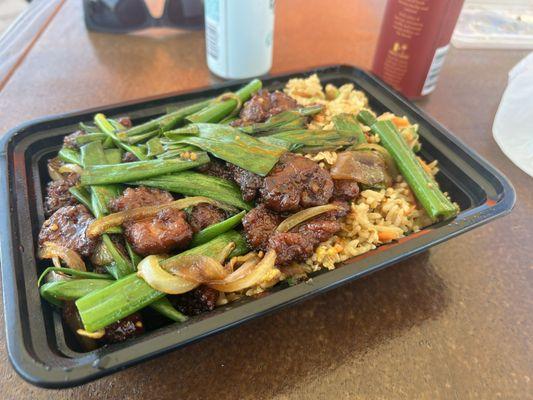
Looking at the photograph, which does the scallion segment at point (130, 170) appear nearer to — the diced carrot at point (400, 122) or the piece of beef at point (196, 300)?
the piece of beef at point (196, 300)

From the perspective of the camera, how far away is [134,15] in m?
2.81

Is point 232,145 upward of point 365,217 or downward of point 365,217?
upward

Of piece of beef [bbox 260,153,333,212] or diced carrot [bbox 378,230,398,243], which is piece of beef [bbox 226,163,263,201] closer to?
piece of beef [bbox 260,153,333,212]

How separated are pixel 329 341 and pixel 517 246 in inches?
37.0

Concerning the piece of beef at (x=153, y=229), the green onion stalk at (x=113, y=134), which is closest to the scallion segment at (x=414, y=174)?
the piece of beef at (x=153, y=229)

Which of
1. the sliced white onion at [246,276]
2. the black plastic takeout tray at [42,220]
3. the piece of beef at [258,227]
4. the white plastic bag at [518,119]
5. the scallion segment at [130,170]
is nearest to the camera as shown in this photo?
the black plastic takeout tray at [42,220]

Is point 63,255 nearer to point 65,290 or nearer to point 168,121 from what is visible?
point 65,290

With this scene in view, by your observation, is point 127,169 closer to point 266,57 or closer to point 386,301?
point 386,301

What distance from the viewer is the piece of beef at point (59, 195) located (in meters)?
1.36

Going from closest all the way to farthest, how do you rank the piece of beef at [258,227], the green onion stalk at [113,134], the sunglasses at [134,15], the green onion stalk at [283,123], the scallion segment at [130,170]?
the piece of beef at [258,227] → the scallion segment at [130,170] → the green onion stalk at [113,134] → the green onion stalk at [283,123] → the sunglasses at [134,15]

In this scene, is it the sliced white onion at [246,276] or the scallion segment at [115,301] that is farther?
the sliced white onion at [246,276]

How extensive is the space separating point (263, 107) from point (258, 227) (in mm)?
665

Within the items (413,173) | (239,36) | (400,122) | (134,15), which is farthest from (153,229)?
(134,15)

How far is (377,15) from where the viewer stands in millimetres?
3416
